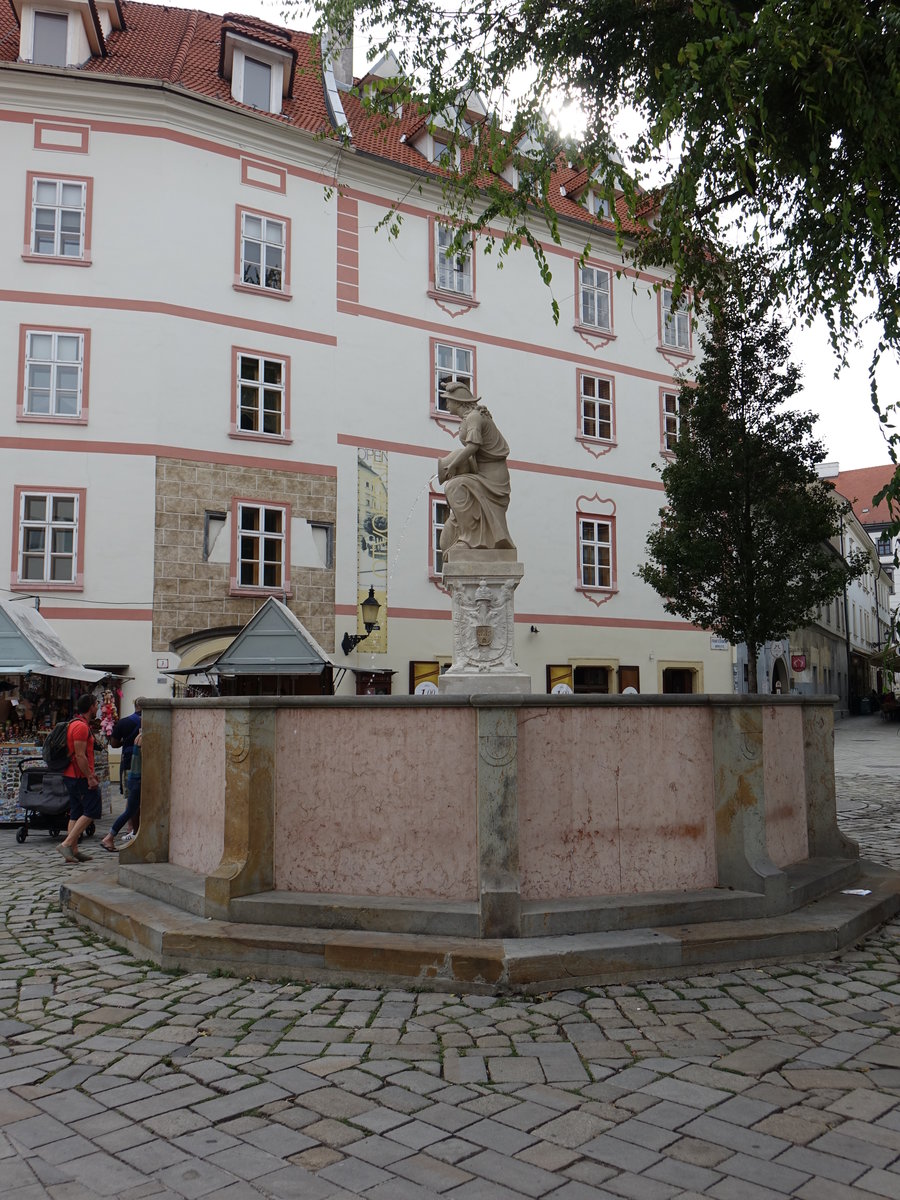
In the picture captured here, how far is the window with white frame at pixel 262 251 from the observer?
862 inches

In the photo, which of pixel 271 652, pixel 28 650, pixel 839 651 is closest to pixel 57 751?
pixel 28 650

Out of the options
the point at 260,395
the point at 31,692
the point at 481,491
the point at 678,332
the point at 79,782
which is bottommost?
the point at 79,782

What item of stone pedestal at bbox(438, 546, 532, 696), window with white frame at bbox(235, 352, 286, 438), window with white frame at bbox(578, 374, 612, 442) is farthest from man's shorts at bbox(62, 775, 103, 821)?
window with white frame at bbox(578, 374, 612, 442)

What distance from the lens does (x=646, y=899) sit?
20.0 ft

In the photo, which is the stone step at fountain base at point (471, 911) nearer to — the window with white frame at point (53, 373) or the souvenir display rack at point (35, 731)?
the souvenir display rack at point (35, 731)

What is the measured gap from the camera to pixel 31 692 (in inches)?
691

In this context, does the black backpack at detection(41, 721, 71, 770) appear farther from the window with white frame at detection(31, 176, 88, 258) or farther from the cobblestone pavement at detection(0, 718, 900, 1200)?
the window with white frame at detection(31, 176, 88, 258)

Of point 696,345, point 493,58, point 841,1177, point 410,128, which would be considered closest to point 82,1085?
point 841,1177

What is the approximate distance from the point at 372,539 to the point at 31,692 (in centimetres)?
822

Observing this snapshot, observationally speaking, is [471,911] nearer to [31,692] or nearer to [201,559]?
[31,692]

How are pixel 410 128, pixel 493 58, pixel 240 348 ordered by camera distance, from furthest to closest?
1. pixel 410 128
2. pixel 240 348
3. pixel 493 58

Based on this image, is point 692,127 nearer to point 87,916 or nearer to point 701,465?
point 87,916

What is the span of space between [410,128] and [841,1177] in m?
27.0

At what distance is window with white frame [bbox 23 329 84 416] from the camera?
1988cm
